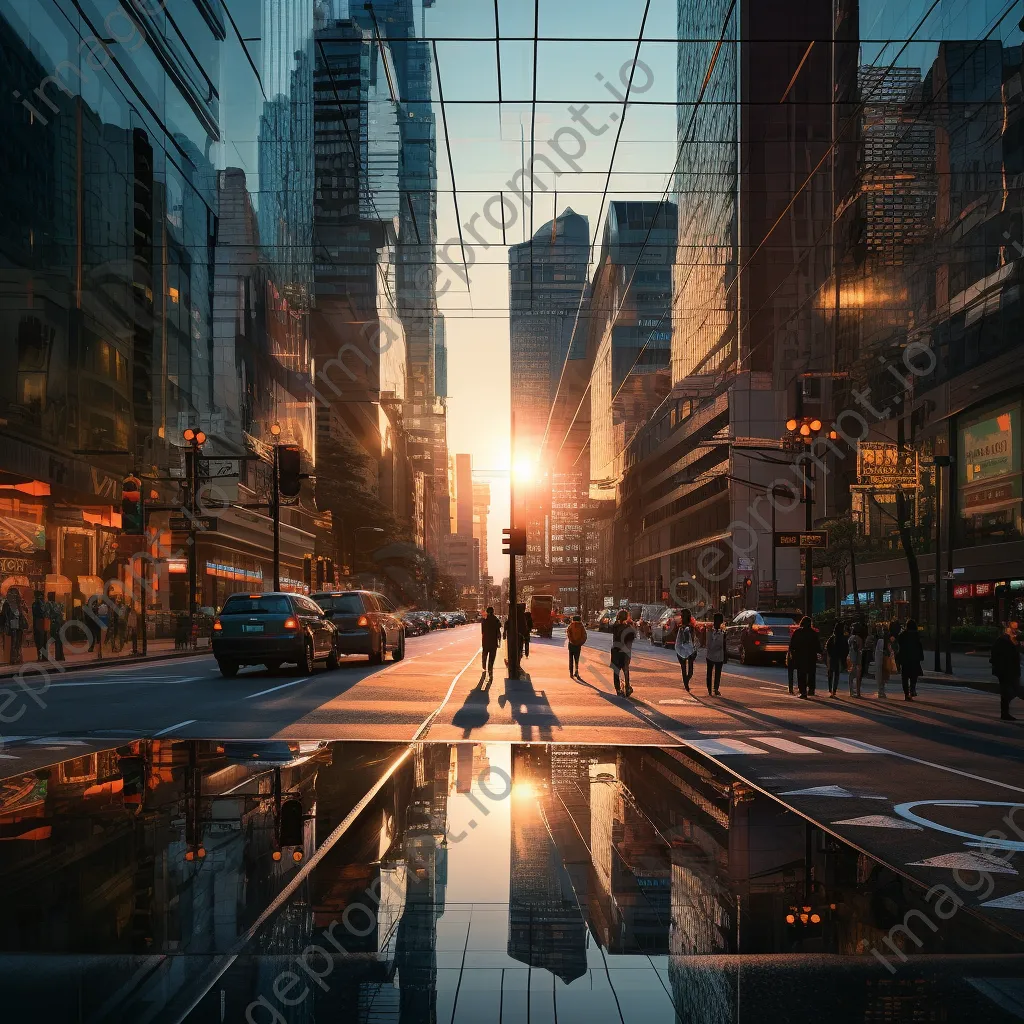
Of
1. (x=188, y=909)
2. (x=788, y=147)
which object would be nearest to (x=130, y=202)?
(x=788, y=147)

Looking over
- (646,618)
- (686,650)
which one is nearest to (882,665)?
(686,650)

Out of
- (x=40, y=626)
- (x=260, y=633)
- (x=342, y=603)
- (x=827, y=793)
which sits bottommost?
(x=827, y=793)

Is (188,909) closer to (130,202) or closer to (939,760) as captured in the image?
(939,760)

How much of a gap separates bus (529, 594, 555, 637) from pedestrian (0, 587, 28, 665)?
154 feet

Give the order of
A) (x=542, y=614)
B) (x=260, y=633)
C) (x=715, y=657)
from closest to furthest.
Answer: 1. (x=715, y=657)
2. (x=260, y=633)
3. (x=542, y=614)

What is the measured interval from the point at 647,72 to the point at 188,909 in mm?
23886

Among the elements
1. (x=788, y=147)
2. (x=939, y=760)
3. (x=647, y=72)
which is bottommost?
(x=939, y=760)

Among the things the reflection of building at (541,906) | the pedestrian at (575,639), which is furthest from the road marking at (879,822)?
the pedestrian at (575,639)

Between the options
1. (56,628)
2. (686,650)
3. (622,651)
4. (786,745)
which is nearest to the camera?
(786,745)

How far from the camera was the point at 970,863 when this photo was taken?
746 cm

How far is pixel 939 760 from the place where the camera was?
1340cm

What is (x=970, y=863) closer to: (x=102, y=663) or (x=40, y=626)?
(x=102, y=663)

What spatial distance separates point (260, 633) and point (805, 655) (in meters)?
11.1

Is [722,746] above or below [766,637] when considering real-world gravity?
below
